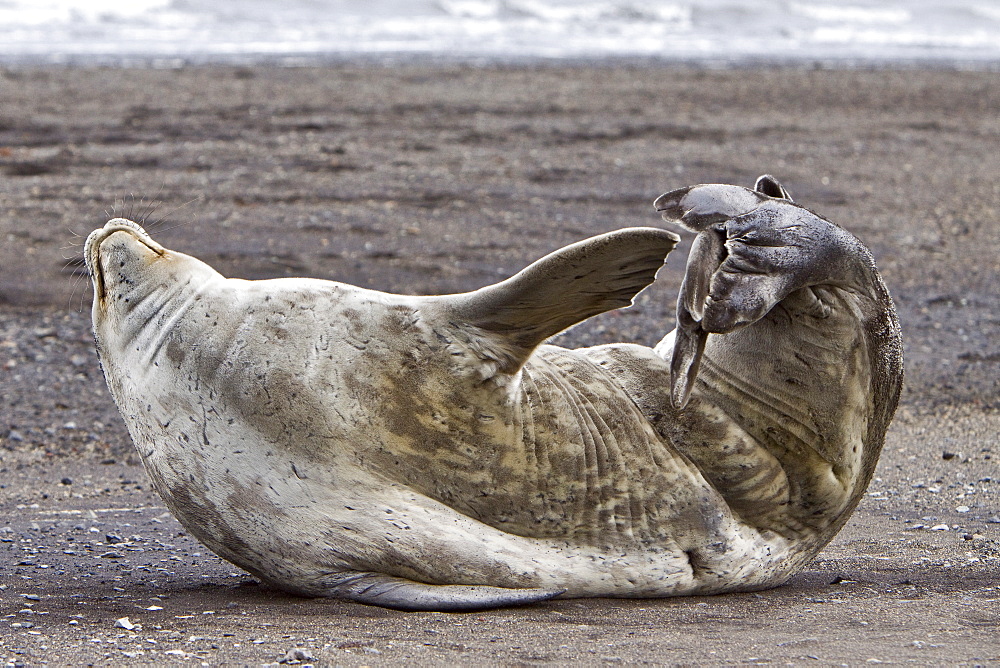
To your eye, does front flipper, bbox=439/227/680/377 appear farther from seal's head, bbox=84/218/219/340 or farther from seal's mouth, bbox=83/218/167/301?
seal's mouth, bbox=83/218/167/301

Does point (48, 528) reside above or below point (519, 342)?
below

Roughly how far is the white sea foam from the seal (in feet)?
55.3

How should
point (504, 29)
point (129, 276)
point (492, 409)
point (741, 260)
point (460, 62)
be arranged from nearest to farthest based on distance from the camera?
point (741, 260)
point (492, 409)
point (129, 276)
point (460, 62)
point (504, 29)

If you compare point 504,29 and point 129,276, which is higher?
point 504,29

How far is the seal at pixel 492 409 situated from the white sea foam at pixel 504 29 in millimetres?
16862

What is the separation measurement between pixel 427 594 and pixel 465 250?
6774 millimetres

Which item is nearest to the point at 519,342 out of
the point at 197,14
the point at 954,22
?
the point at 197,14

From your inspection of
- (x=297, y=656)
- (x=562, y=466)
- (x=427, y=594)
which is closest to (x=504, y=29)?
(x=562, y=466)

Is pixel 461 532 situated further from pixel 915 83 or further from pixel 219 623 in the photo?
pixel 915 83

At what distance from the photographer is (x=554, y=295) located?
12.5ft

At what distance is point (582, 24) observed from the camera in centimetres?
2727

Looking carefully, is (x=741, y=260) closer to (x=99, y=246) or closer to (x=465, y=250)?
(x=99, y=246)

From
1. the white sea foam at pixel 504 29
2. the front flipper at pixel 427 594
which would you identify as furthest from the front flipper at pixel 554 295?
the white sea foam at pixel 504 29

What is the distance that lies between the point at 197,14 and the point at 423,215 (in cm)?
1673
